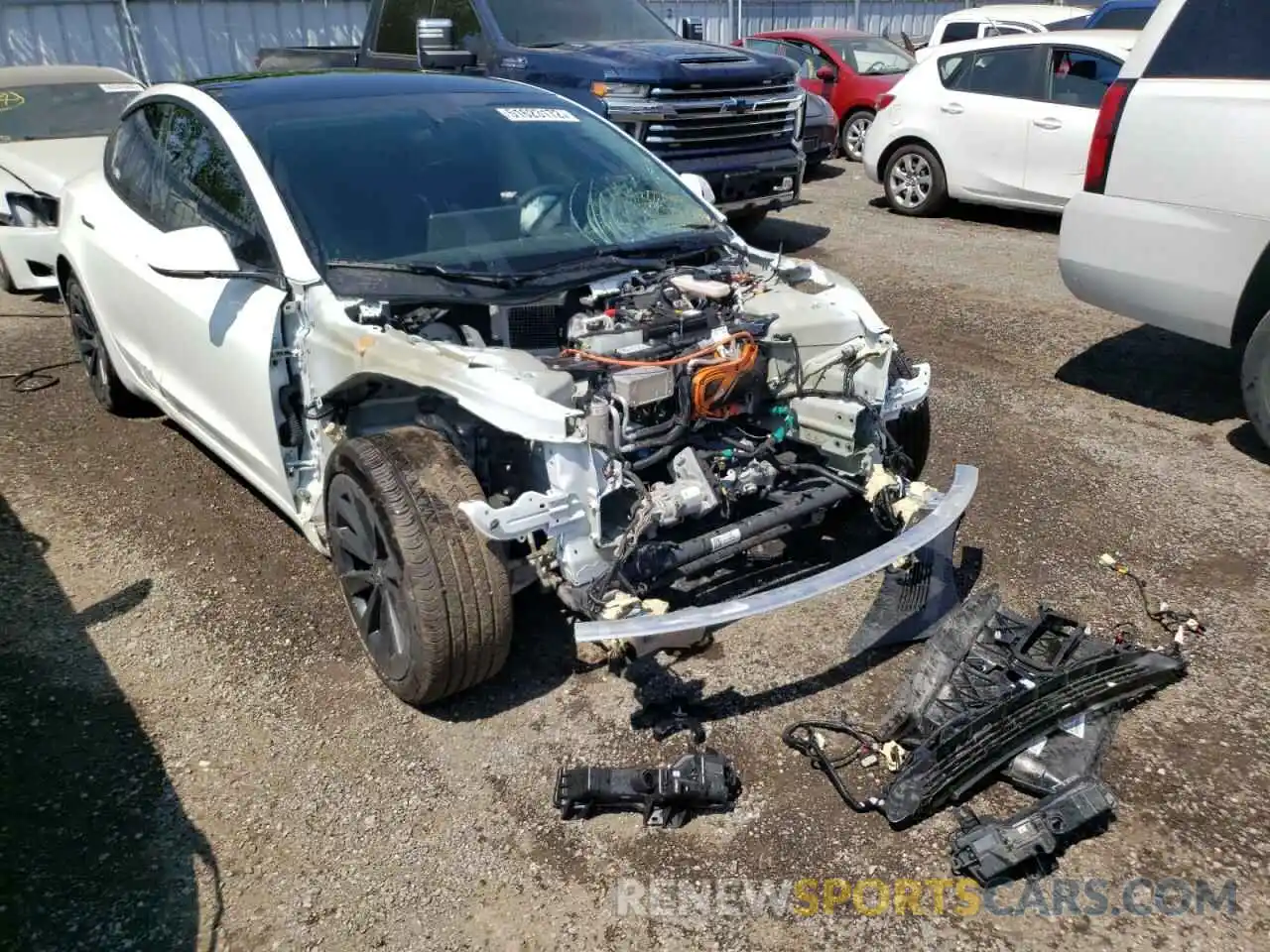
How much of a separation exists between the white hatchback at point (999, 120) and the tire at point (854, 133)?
310 cm

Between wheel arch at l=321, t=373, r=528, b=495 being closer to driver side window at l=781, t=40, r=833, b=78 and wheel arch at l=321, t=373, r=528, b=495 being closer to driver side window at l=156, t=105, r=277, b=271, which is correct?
driver side window at l=156, t=105, r=277, b=271

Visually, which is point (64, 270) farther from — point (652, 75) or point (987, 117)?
point (987, 117)

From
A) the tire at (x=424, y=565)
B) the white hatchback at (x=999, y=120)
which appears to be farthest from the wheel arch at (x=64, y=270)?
the white hatchback at (x=999, y=120)

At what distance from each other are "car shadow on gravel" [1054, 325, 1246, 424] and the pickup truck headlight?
3.63 m

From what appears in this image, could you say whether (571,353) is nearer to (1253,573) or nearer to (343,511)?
(343,511)

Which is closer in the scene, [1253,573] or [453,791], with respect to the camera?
[453,791]

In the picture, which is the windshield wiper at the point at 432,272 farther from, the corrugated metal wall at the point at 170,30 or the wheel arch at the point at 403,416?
the corrugated metal wall at the point at 170,30

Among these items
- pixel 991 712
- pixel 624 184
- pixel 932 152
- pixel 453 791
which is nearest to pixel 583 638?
pixel 453 791

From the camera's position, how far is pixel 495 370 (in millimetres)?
2877

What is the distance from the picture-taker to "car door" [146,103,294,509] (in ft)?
11.4

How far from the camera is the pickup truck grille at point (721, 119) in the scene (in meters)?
7.66

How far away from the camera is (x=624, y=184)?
418 centimetres

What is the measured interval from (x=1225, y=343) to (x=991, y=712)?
9.37ft

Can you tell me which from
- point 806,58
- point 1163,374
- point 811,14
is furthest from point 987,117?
point 811,14
